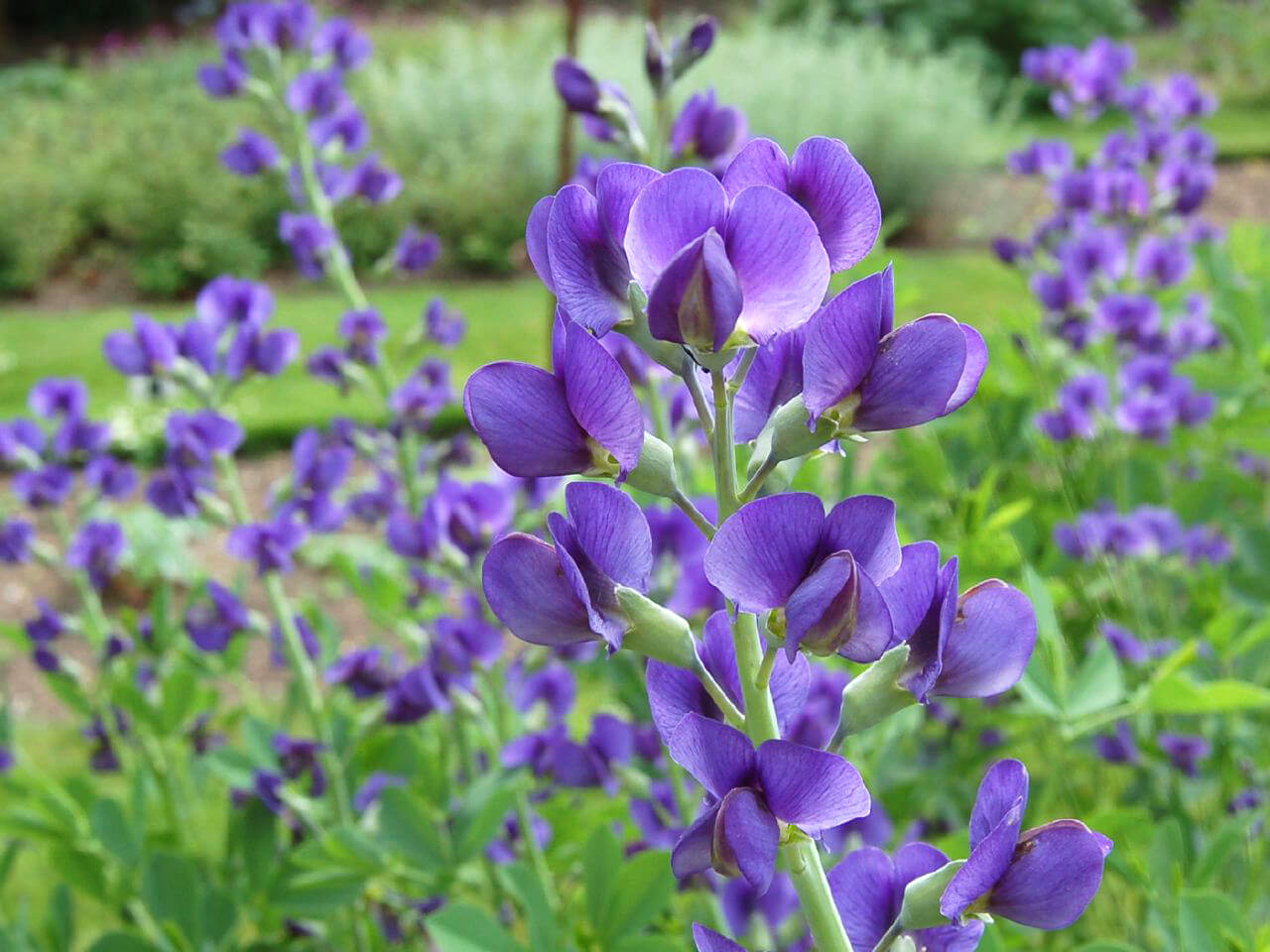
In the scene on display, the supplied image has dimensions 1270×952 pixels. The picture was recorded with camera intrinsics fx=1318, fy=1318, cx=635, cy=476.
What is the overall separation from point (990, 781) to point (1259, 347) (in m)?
1.49

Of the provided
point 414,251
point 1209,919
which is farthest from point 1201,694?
point 414,251

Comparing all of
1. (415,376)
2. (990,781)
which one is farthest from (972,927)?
(415,376)

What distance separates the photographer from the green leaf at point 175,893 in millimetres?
1327

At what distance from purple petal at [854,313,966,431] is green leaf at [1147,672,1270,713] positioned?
0.54 meters

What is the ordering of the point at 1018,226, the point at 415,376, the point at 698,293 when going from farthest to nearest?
1. the point at 1018,226
2. the point at 415,376
3. the point at 698,293

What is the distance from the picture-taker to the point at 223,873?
157 cm

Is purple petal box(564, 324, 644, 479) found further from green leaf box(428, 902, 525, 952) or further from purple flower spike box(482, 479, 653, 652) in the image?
green leaf box(428, 902, 525, 952)

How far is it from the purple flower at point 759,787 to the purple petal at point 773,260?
18 centimetres

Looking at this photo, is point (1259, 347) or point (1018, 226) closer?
point (1259, 347)

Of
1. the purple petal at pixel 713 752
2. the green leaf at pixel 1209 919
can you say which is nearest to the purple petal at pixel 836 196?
the purple petal at pixel 713 752

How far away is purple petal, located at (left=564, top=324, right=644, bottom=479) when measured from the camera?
→ 1.88ft

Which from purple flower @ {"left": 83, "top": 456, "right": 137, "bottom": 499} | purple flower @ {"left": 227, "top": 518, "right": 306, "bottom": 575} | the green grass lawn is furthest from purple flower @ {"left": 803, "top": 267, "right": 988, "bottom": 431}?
the green grass lawn

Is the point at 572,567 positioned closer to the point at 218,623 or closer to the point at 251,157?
the point at 218,623

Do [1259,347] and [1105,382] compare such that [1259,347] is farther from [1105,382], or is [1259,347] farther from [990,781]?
[990,781]
